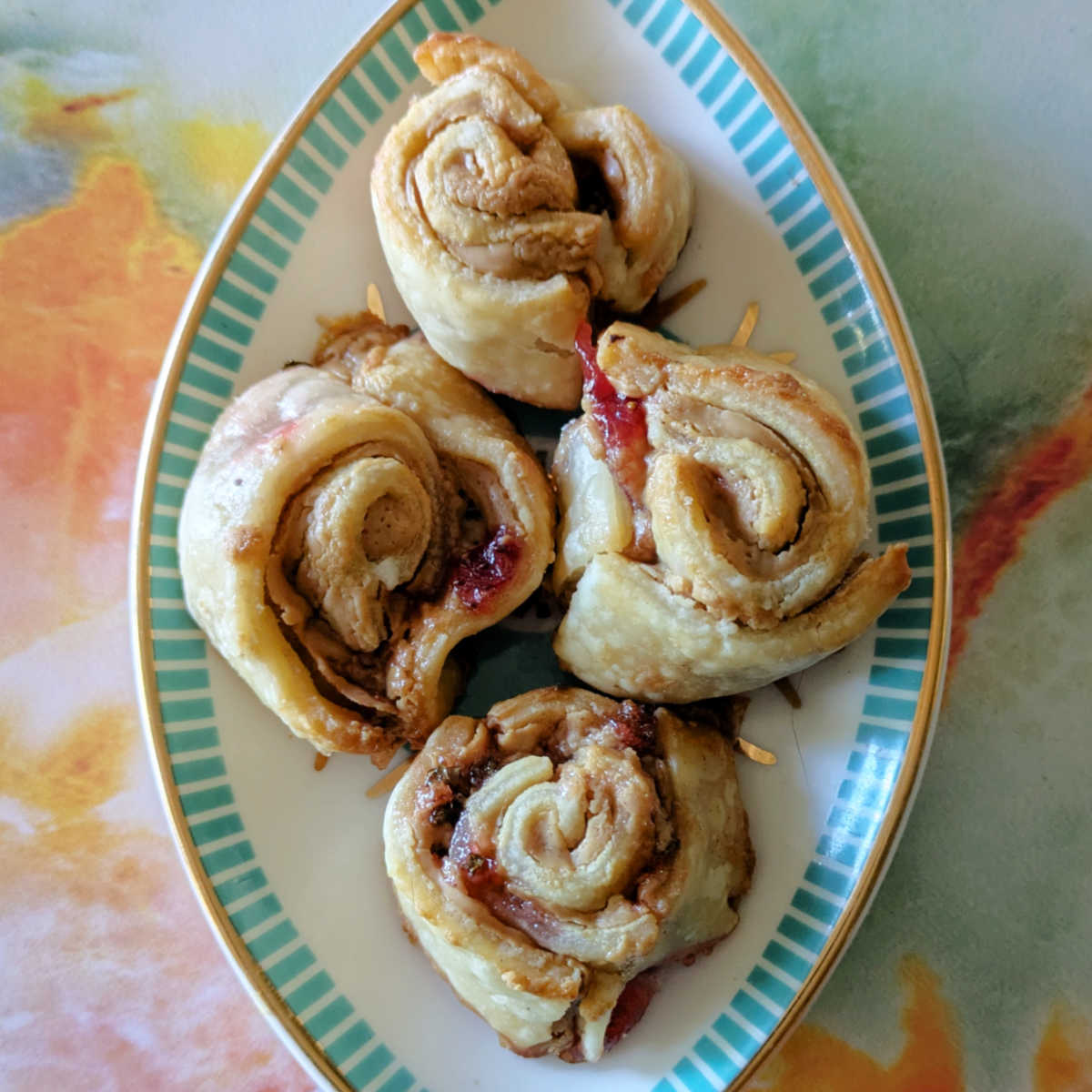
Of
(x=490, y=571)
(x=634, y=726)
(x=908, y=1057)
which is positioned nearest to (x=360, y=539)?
(x=490, y=571)

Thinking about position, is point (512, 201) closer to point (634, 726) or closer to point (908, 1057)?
point (634, 726)

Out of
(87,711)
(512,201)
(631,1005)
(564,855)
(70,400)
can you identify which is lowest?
(87,711)

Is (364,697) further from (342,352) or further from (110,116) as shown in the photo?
(110,116)

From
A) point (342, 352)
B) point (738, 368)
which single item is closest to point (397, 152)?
point (342, 352)

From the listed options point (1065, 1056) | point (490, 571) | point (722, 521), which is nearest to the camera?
point (722, 521)

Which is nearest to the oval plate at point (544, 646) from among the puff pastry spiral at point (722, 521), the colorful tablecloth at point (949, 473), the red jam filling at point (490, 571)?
the puff pastry spiral at point (722, 521)

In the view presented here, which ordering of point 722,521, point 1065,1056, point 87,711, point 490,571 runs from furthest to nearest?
point 87,711 → point 1065,1056 → point 490,571 → point 722,521

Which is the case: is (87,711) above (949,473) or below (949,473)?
below
